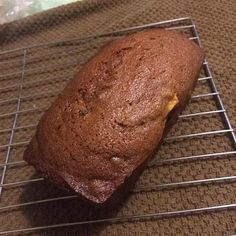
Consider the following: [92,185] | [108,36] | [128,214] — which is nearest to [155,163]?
[128,214]

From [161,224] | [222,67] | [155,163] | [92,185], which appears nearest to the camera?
A: [92,185]

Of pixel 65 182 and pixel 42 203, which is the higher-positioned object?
pixel 65 182

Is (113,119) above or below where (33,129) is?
above

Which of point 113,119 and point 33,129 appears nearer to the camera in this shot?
point 113,119

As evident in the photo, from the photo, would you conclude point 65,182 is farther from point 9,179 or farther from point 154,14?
point 154,14
